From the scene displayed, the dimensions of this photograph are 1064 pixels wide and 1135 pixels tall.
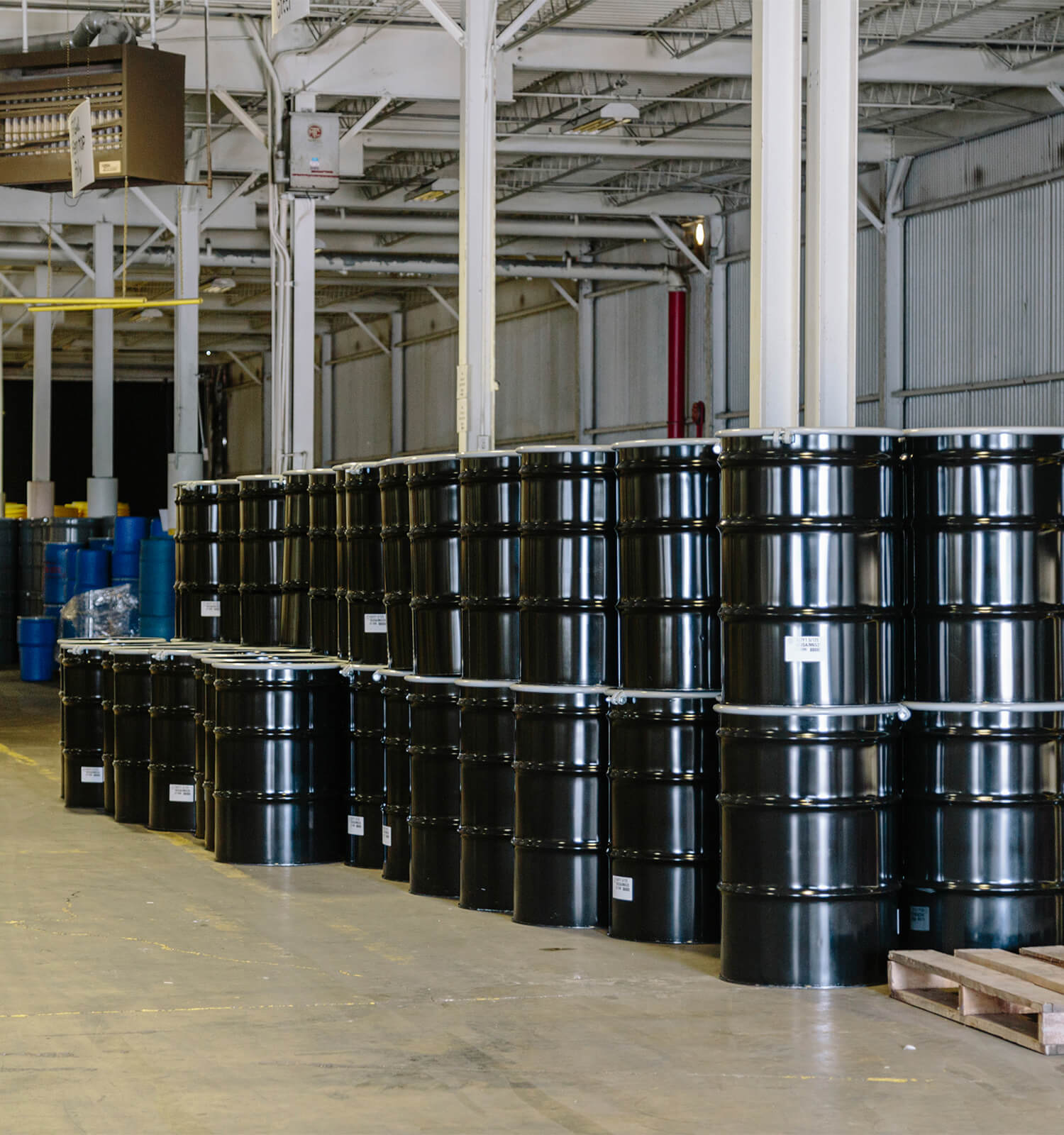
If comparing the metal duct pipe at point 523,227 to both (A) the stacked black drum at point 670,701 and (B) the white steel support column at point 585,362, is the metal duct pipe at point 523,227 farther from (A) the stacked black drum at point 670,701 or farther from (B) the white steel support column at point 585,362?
(A) the stacked black drum at point 670,701

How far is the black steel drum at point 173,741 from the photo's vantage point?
1066cm

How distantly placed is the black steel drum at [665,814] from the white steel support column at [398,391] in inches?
1103

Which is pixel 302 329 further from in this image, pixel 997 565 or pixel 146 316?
pixel 146 316

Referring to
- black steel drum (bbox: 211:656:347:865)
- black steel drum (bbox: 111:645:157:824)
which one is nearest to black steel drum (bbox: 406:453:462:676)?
black steel drum (bbox: 211:656:347:865)

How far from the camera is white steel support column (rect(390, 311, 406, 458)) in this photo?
35.2 m

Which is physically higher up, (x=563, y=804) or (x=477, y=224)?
(x=477, y=224)

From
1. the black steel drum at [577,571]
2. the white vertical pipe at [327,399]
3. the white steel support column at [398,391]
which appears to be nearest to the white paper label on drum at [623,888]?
the black steel drum at [577,571]

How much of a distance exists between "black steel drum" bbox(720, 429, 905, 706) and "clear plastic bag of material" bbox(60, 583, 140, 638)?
15125 mm

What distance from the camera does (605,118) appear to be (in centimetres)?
1959

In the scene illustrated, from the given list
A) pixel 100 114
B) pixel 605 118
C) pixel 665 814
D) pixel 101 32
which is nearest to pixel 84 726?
pixel 100 114

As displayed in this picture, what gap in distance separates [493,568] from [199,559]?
4.53 metres

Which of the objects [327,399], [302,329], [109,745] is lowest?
[109,745]

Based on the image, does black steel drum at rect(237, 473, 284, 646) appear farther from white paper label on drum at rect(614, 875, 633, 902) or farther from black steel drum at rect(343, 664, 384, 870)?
white paper label on drum at rect(614, 875, 633, 902)

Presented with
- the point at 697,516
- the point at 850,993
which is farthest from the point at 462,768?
the point at 850,993
